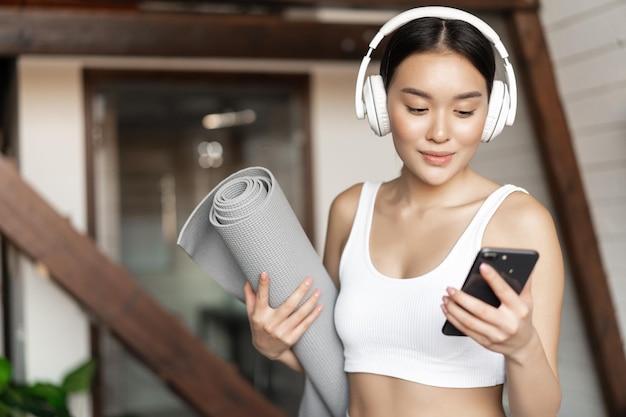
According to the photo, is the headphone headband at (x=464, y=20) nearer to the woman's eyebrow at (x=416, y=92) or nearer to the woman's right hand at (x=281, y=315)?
the woman's eyebrow at (x=416, y=92)

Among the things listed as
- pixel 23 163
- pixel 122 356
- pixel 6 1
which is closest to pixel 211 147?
pixel 122 356

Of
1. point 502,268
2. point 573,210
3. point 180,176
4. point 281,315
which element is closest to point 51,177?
point 573,210

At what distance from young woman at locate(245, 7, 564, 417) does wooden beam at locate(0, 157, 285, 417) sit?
6.26 feet

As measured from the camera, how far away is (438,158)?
1294 mm

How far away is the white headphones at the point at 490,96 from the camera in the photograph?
131 cm

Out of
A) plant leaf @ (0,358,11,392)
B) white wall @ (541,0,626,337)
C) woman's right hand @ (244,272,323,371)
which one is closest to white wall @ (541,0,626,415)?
white wall @ (541,0,626,337)

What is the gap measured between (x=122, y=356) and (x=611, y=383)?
149 inches

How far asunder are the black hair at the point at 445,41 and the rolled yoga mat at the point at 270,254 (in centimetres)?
31

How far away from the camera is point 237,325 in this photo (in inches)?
272

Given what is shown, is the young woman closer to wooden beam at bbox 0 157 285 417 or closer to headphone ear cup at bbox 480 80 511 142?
headphone ear cup at bbox 480 80 511 142

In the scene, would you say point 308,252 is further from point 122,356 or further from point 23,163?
point 122,356

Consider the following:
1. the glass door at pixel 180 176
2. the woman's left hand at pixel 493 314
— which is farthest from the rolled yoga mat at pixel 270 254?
the glass door at pixel 180 176

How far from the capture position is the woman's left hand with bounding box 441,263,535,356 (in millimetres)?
1052

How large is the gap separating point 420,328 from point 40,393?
272 centimetres
